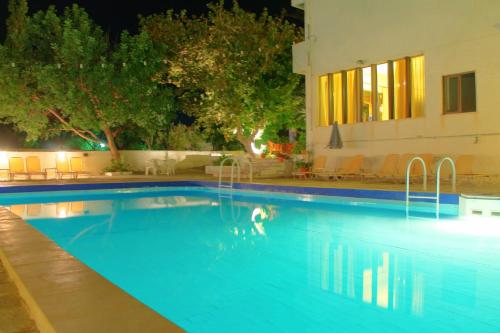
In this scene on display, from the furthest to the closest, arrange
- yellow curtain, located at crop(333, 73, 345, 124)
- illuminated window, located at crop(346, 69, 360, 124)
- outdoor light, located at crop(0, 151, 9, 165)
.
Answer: outdoor light, located at crop(0, 151, 9, 165), yellow curtain, located at crop(333, 73, 345, 124), illuminated window, located at crop(346, 69, 360, 124)

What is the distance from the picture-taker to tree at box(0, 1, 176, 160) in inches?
680

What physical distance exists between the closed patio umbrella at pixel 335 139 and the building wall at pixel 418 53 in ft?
1.99

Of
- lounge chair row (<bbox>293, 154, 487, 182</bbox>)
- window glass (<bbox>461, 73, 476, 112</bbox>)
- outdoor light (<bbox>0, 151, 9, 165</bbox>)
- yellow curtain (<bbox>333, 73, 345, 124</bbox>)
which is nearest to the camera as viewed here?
lounge chair row (<bbox>293, 154, 487, 182</bbox>)

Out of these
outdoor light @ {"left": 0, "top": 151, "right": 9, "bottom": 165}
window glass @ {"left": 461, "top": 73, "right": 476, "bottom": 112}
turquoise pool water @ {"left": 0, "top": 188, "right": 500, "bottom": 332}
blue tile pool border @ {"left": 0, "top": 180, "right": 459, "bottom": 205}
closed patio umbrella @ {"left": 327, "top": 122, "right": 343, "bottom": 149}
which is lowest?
turquoise pool water @ {"left": 0, "top": 188, "right": 500, "bottom": 332}

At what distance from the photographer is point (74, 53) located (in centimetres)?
1727

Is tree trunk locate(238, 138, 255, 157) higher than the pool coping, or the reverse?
tree trunk locate(238, 138, 255, 157)

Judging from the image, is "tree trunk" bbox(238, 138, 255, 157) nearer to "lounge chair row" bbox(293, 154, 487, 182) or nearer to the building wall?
the building wall

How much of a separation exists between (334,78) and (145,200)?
7.59m

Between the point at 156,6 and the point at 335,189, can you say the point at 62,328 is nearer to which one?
the point at 335,189

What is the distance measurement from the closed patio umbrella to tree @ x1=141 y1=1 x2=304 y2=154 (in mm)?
3863

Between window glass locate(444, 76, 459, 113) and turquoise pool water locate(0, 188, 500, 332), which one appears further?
window glass locate(444, 76, 459, 113)

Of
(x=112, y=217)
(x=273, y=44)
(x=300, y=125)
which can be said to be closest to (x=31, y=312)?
(x=112, y=217)

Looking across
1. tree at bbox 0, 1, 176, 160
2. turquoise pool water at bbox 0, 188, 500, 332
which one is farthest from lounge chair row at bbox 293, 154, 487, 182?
tree at bbox 0, 1, 176, 160

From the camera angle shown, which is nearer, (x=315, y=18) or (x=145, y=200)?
(x=145, y=200)
